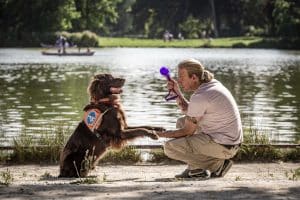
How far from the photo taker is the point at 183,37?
367 ft

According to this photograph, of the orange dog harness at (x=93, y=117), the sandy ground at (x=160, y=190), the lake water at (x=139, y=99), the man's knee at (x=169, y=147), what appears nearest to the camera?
the sandy ground at (x=160, y=190)

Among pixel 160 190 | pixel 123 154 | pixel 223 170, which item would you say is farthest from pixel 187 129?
pixel 123 154

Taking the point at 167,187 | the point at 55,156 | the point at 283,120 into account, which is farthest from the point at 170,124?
the point at 167,187

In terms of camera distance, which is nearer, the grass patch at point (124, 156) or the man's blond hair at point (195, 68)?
the man's blond hair at point (195, 68)

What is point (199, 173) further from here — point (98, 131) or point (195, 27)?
point (195, 27)

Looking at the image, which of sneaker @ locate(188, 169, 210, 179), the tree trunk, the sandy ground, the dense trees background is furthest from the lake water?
the tree trunk

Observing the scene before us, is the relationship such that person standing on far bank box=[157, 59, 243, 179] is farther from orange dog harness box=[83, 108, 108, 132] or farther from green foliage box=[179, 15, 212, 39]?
green foliage box=[179, 15, 212, 39]

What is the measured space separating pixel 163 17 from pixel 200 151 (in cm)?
10863

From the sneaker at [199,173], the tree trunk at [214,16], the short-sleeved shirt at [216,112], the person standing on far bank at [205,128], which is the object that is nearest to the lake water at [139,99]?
the person standing on far bank at [205,128]

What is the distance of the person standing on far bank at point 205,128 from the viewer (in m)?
8.52

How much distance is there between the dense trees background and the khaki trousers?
246ft

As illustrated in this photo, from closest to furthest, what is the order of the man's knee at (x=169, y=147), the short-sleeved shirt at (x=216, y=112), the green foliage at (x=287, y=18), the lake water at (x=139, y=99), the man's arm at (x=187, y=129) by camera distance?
the short-sleeved shirt at (x=216, y=112) → the man's arm at (x=187, y=129) → the man's knee at (x=169, y=147) → the lake water at (x=139, y=99) → the green foliage at (x=287, y=18)

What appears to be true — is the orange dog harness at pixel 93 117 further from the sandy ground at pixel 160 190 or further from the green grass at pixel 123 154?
the green grass at pixel 123 154

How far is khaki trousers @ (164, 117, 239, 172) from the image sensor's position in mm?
8719
